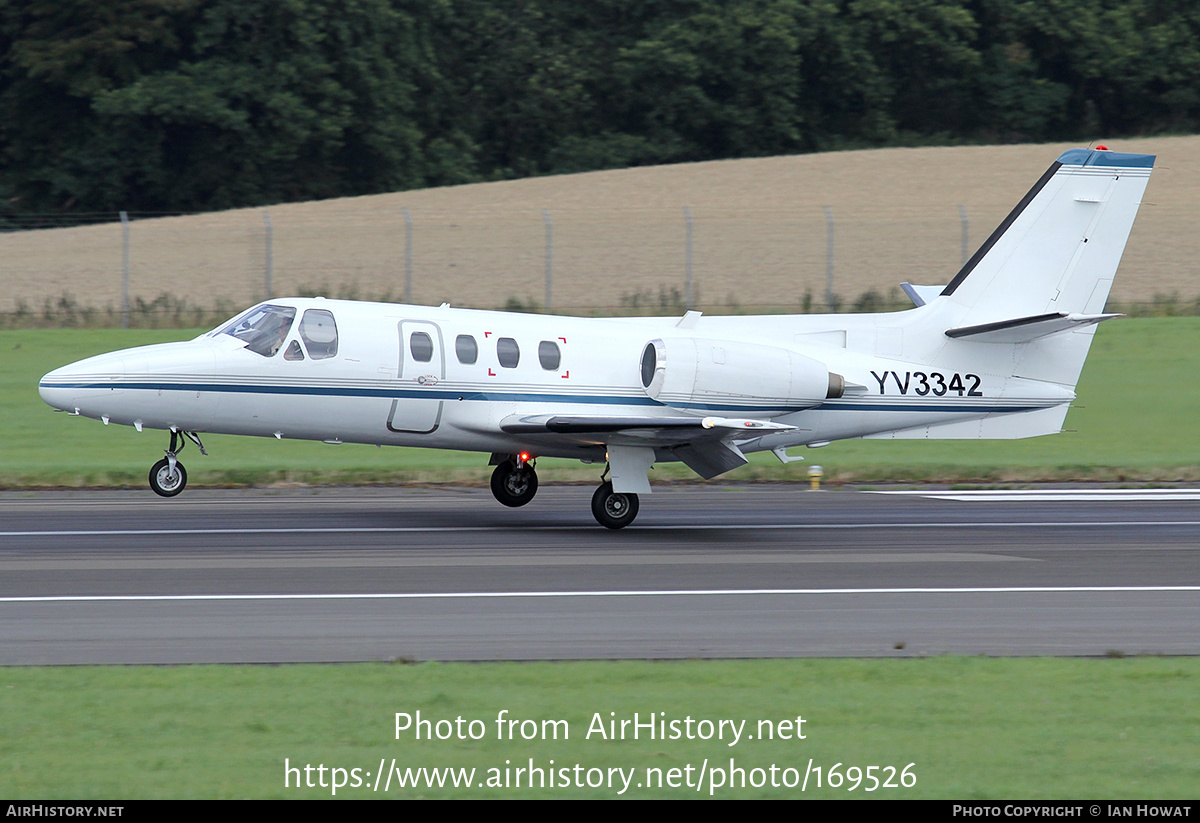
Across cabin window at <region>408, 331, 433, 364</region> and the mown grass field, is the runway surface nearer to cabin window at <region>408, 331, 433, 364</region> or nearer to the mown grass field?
cabin window at <region>408, 331, 433, 364</region>

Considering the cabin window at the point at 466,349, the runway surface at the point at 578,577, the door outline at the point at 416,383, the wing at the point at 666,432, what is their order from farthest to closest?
1. the cabin window at the point at 466,349
2. the door outline at the point at 416,383
3. the wing at the point at 666,432
4. the runway surface at the point at 578,577

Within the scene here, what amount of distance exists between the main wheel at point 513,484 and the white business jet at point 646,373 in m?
0.03

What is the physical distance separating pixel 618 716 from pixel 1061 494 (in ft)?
48.8

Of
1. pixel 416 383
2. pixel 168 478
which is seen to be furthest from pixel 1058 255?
pixel 168 478

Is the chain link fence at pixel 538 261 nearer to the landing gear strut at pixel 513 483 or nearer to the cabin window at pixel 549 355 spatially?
the landing gear strut at pixel 513 483

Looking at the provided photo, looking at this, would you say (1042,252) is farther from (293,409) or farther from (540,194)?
(540,194)

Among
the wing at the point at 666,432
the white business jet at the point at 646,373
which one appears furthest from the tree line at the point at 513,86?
the wing at the point at 666,432

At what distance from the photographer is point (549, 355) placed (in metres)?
17.4

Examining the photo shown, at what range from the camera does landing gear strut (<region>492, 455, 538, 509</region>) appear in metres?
18.8

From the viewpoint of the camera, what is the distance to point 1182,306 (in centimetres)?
3606

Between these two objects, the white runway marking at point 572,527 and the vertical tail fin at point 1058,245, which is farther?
the vertical tail fin at point 1058,245

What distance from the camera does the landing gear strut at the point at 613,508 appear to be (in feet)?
56.3

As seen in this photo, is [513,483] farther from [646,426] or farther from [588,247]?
[588,247]

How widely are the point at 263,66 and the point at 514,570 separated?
146 feet
